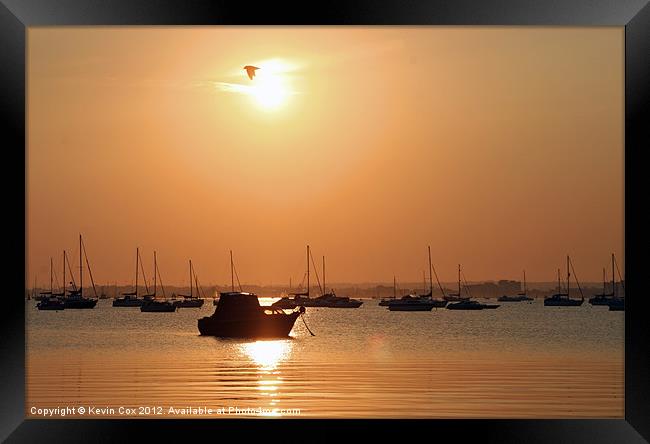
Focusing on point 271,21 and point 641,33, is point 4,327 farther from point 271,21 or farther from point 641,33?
point 641,33

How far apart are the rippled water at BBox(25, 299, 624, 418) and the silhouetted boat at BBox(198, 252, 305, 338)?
0.49m

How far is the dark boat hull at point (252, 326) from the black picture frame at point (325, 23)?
20.4 m

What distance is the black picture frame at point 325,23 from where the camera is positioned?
329cm

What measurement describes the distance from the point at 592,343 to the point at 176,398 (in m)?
20.8

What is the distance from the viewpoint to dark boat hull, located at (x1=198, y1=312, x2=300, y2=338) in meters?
24.2

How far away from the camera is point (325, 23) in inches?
130

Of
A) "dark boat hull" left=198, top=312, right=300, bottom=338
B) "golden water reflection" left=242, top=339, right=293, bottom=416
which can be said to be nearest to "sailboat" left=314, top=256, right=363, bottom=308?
"golden water reflection" left=242, top=339, right=293, bottom=416

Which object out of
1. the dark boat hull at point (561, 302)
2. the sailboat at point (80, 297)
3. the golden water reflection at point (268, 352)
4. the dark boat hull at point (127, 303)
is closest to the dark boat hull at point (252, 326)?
the golden water reflection at point (268, 352)

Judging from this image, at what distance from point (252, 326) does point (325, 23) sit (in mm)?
21242

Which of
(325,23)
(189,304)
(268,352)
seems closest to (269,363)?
(268,352)

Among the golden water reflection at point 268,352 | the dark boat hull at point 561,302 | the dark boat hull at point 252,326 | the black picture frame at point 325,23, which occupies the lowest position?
the dark boat hull at point 561,302

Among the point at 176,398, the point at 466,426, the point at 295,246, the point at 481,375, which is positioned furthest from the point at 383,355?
the point at 295,246

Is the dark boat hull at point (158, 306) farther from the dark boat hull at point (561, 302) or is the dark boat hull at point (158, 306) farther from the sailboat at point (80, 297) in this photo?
the dark boat hull at point (561, 302)

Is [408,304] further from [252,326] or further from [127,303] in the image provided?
[252,326]
